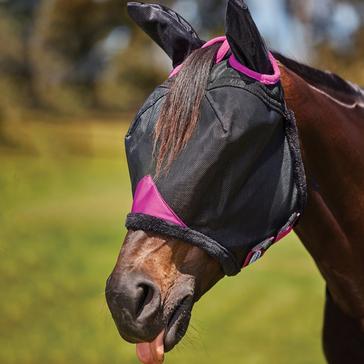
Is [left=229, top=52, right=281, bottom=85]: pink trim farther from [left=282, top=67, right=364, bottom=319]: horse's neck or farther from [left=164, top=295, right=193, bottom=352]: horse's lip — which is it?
[left=164, top=295, right=193, bottom=352]: horse's lip

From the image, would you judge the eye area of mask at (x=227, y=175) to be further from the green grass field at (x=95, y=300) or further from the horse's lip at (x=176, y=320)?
the green grass field at (x=95, y=300)

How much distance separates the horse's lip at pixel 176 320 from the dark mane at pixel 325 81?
93 cm

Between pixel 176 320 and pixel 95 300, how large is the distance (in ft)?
18.6

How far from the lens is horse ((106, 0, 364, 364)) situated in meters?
1.95

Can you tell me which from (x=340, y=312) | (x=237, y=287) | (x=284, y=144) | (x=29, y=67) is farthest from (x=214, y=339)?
(x=29, y=67)

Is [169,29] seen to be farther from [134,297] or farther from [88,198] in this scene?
[88,198]

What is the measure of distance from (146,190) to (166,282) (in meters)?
0.27

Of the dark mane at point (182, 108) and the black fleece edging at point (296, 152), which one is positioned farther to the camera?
the black fleece edging at point (296, 152)

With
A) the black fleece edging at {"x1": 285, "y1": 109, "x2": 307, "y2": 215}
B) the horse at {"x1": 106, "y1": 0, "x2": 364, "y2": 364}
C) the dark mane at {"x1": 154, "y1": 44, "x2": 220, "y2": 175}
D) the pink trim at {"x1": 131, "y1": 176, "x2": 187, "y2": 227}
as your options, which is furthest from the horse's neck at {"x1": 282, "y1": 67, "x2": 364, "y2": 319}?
the pink trim at {"x1": 131, "y1": 176, "x2": 187, "y2": 227}

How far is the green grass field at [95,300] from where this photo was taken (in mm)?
6273

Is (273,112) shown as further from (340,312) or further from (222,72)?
(340,312)

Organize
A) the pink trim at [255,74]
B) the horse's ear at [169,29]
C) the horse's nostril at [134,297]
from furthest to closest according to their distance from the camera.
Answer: the horse's ear at [169,29]
the pink trim at [255,74]
the horse's nostril at [134,297]

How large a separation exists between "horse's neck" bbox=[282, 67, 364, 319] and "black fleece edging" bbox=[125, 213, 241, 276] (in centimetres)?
46

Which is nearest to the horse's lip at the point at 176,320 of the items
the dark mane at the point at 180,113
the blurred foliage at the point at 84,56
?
the dark mane at the point at 180,113
